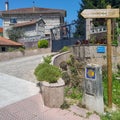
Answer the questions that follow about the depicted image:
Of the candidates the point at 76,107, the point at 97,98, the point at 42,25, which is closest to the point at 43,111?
the point at 76,107

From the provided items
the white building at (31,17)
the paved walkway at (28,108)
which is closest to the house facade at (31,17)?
the white building at (31,17)

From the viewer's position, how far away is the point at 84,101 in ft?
24.1

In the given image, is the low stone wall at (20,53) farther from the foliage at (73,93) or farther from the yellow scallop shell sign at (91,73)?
the yellow scallop shell sign at (91,73)

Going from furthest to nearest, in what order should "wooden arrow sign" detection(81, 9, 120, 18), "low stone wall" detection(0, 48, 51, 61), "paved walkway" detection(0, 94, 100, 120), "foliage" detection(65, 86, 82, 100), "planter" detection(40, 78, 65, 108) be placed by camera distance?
"low stone wall" detection(0, 48, 51, 61) < "foliage" detection(65, 86, 82, 100) < "wooden arrow sign" detection(81, 9, 120, 18) < "planter" detection(40, 78, 65, 108) < "paved walkway" detection(0, 94, 100, 120)

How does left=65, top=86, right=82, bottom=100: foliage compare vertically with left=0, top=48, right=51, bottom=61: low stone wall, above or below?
below

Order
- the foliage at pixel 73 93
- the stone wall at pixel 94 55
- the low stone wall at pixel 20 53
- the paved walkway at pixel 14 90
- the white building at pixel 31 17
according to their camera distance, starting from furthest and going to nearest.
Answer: the white building at pixel 31 17
the low stone wall at pixel 20 53
the stone wall at pixel 94 55
the foliage at pixel 73 93
the paved walkway at pixel 14 90

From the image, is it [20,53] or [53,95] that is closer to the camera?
[53,95]

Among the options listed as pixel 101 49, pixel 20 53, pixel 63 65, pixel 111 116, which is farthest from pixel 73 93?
pixel 20 53

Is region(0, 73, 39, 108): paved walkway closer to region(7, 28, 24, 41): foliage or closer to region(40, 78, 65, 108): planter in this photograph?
region(40, 78, 65, 108): planter

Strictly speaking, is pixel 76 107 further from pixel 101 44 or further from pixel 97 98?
pixel 101 44

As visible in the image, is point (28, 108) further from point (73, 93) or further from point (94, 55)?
point (94, 55)

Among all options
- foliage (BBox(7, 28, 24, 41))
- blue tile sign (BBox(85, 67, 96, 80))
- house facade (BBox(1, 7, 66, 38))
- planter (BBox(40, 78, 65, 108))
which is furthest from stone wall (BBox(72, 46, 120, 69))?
house facade (BBox(1, 7, 66, 38))

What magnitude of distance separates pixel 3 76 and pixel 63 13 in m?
29.2

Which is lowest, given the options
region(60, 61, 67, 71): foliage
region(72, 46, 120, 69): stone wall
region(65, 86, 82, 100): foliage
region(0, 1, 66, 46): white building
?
region(65, 86, 82, 100): foliage
